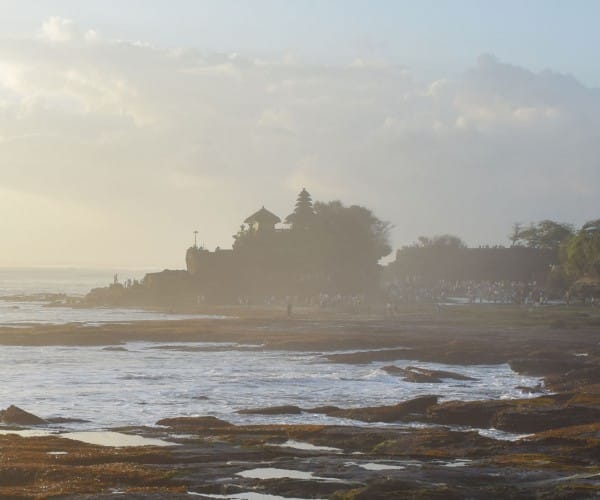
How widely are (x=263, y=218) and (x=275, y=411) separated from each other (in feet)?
315

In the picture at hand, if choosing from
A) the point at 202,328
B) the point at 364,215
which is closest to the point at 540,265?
the point at 364,215

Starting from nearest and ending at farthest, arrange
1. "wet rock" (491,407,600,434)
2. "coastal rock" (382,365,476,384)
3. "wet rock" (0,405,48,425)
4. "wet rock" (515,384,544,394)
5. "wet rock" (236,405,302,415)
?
"wet rock" (491,407,600,434)
"wet rock" (0,405,48,425)
"wet rock" (236,405,302,415)
"wet rock" (515,384,544,394)
"coastal rock" (382,365,476,384)

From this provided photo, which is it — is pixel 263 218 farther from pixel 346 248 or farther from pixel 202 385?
pixel 202 385

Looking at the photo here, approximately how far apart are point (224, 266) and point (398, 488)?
102m

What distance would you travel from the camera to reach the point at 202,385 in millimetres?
33812

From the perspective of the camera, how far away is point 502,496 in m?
15.4

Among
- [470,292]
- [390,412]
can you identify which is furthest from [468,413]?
[470,292]

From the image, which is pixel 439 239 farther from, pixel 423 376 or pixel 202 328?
pixel 423 376

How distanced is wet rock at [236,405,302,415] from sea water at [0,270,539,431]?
0.30 metres

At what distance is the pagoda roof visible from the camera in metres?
122

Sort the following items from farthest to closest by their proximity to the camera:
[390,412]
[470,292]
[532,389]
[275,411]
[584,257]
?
[470,292]
[584,257]
[532,389]
[275,411]
[390,412]

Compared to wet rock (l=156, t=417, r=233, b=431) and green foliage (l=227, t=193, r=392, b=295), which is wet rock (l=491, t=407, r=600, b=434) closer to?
wet rock (l=156, t=417, r=233, b=431)

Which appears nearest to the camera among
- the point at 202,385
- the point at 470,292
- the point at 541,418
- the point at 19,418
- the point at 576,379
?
the point at 541,418

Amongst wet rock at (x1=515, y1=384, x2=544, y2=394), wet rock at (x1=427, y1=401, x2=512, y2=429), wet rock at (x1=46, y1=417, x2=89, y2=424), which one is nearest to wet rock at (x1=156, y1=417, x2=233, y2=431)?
wet rock at (x1=46, y1=417, x2=89, y2=424)
